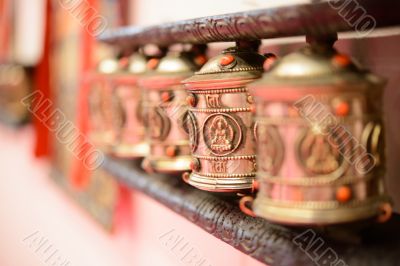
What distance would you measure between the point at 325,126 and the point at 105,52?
1262 millimetres

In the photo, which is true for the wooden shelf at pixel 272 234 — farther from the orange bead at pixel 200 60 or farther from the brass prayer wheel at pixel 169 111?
the orange bead at pixel 200 60

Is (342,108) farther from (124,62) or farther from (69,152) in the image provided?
(69,152)

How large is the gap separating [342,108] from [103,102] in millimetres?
863

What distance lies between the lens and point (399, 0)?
631 mm

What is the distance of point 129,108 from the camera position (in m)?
1.27

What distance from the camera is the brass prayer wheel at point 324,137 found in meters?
0.66

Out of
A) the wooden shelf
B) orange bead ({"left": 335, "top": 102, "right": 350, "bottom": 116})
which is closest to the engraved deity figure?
the wooden shelf

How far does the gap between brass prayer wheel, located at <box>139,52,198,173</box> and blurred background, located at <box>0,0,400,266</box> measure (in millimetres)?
191

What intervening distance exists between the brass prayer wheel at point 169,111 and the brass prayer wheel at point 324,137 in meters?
0.37

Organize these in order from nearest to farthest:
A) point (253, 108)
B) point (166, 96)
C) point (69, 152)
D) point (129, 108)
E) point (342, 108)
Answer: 1. point (342, 108)
2. point (253, 108)
3. point (166, 96)
4. point (129, 108)
5. point (69, 152)

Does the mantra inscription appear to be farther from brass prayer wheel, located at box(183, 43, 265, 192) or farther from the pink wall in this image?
the pink wall

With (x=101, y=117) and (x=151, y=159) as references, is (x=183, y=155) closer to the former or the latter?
(x=151, y=159)

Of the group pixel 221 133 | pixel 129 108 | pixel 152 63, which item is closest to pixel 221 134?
pixel 221 133

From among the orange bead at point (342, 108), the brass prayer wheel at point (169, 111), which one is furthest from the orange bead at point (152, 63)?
the orange bead at point (342, 108)
